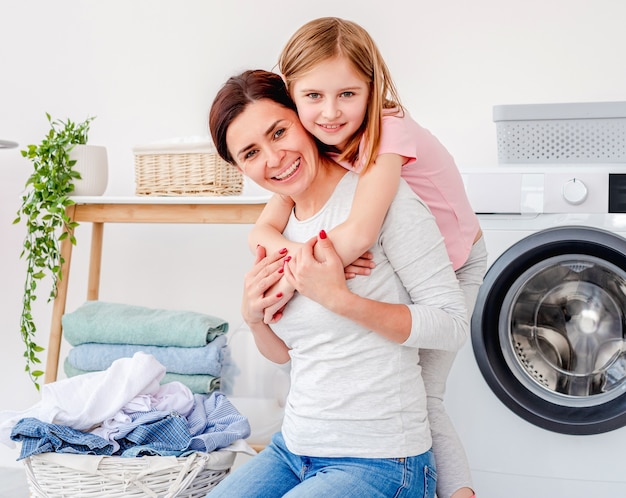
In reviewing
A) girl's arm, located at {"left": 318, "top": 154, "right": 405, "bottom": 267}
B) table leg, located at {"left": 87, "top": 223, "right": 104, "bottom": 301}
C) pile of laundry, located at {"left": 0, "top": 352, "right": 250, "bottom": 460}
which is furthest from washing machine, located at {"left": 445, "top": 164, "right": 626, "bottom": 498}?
table leg, located at {"left": 87, "top": 223, "right": 104, "bottom": 301}

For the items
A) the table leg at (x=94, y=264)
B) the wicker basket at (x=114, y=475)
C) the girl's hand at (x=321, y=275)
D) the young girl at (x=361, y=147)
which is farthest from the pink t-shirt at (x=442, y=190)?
the table leg at (x=94, y=264)

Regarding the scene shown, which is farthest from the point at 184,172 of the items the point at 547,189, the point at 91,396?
the point at 547,189

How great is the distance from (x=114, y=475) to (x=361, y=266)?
2.38 ft

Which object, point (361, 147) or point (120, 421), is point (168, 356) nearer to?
point (120, 421)

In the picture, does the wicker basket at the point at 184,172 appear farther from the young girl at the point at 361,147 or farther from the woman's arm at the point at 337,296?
the woman's arm at the point at 337,296

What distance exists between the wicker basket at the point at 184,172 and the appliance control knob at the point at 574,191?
0.88 m

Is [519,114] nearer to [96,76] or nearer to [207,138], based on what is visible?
[207,138]

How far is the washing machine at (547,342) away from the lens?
5.44 feet

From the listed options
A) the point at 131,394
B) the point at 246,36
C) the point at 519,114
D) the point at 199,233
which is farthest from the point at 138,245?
the point at 519,114

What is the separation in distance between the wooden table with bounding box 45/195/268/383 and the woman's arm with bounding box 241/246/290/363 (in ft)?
2.36

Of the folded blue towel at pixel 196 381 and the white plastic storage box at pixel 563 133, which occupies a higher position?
the white plastic storage box at pixel 563 133

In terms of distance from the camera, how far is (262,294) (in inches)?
45.4

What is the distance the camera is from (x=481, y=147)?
235cm

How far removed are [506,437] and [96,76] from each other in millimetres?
1864
